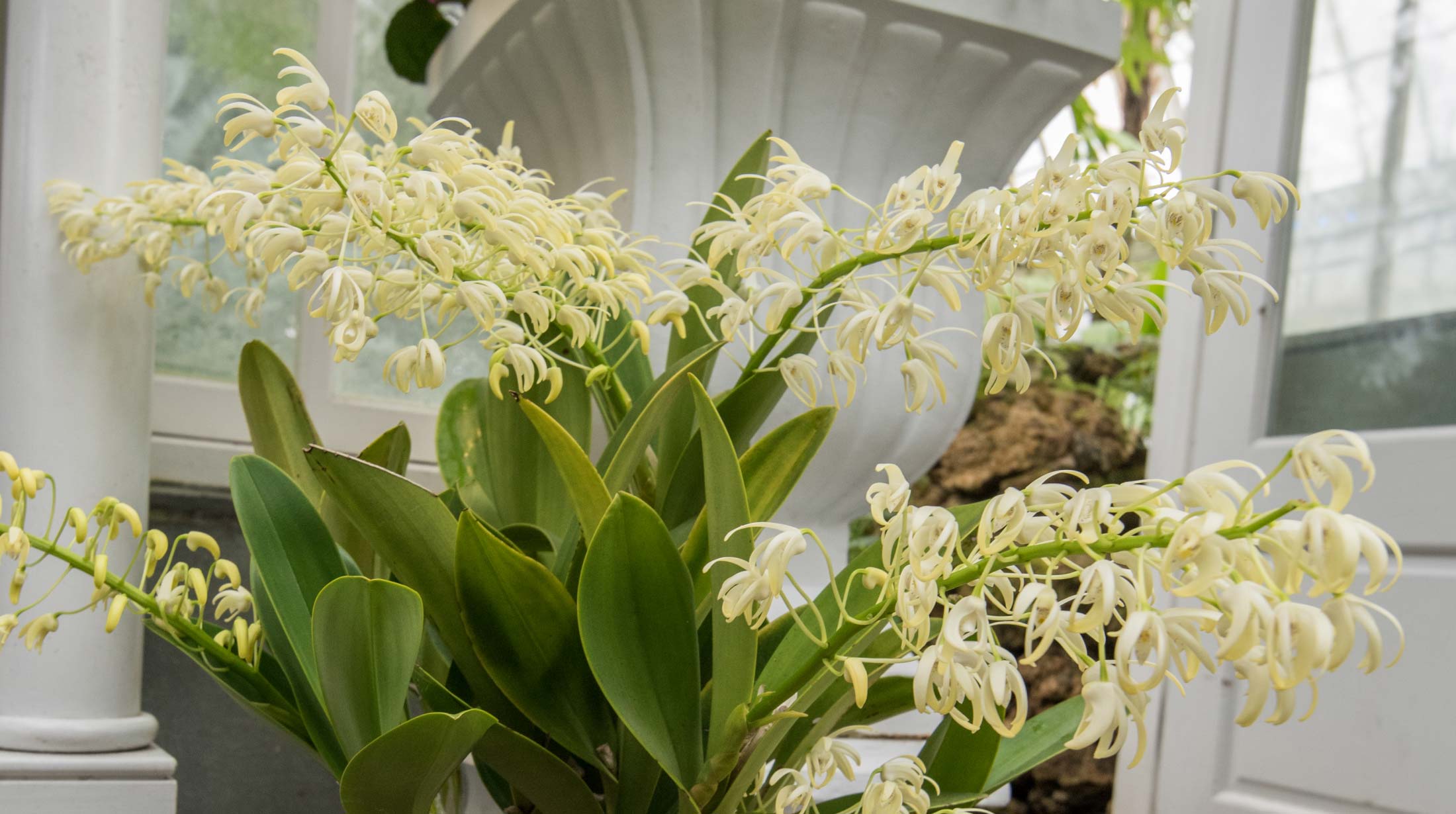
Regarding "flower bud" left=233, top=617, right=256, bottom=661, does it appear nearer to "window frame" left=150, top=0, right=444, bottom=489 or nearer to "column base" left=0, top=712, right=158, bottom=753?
"column base" left=0, top=712, right=158, bottom=753

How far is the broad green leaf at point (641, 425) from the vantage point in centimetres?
44

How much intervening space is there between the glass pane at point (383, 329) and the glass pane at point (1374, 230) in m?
1.14

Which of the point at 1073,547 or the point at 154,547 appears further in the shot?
the point at 154,547

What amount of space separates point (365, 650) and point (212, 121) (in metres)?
0.75

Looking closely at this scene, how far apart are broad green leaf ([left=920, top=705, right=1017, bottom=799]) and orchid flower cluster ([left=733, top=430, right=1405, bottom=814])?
14 centimetres

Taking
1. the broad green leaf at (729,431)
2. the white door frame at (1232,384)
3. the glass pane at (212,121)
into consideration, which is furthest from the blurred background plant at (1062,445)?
the broad green leaf at (729,431)

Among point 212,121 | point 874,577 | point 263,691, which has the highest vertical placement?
point 212,121

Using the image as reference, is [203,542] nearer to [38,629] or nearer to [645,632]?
[38,629]

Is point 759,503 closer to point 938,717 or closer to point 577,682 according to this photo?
point 577,682

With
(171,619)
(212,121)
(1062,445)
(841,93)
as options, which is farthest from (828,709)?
(1062,445)

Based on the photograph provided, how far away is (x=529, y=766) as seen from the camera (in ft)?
1.36

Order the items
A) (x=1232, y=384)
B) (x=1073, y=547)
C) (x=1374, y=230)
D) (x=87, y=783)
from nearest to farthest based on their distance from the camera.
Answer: (x=1073, y=547), (x=87, y=783), (x=1374, y=230), (x=1232, y=384)

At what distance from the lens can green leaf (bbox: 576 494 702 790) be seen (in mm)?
376

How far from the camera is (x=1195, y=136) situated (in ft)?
5.78
